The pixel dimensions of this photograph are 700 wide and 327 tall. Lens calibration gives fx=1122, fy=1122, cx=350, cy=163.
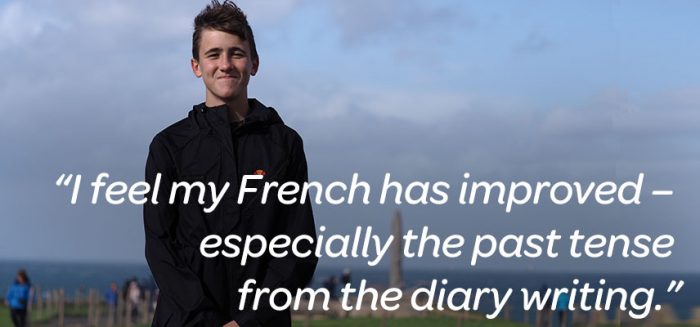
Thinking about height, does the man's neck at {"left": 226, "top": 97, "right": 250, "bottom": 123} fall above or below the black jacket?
above

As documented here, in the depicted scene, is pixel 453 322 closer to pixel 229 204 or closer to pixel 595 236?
pixel 595 236

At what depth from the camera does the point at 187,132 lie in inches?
157

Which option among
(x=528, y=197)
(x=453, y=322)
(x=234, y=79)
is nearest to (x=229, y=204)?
(x=234, y=79)

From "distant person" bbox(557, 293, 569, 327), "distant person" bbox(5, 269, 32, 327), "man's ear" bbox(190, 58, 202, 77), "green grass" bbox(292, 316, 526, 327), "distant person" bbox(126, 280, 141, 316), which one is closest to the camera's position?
"man's ear" bbox(190, 58, 202, 77)

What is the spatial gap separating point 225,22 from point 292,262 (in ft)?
2.85

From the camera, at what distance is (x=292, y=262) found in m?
Result: 3.90

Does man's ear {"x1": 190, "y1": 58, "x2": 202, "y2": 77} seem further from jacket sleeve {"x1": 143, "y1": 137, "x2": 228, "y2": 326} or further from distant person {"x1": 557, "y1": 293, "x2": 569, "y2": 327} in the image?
distant person {"x1": 557, "y1": 293, "x2": 569, "y2": 327}

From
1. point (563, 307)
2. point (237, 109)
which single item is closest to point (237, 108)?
point (237, 109)

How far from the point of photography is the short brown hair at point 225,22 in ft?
12.8

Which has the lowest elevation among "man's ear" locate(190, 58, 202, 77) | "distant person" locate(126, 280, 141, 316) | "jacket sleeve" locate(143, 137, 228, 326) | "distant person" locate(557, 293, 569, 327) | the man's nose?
"jacket sleeve" locate(143, 137, 228, 326)

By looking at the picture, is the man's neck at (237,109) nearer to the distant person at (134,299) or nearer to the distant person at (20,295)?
the distant person at (20,295)

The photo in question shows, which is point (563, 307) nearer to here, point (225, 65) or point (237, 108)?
point (237, 108)

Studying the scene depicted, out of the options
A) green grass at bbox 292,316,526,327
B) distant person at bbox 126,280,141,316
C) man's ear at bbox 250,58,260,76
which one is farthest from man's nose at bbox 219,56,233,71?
distant person at bbox 126,280,141,316

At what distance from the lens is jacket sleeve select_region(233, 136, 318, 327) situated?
3.82 m
